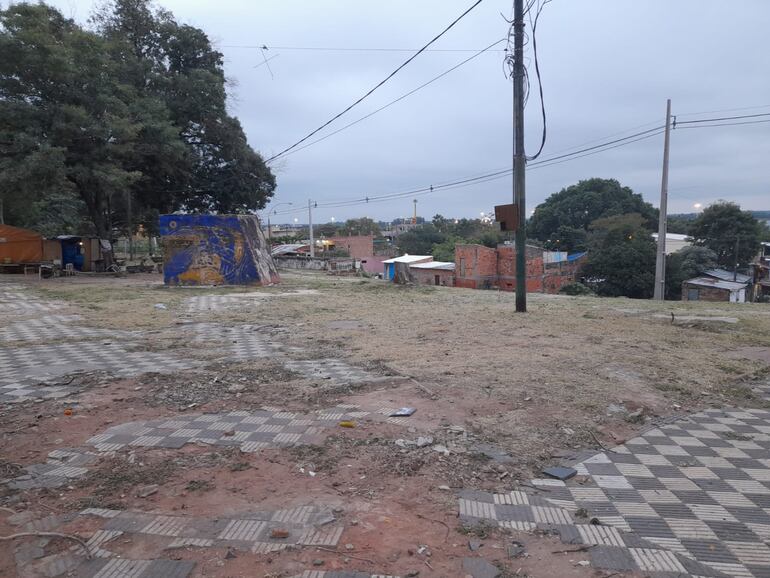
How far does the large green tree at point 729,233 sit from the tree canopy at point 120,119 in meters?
32.1

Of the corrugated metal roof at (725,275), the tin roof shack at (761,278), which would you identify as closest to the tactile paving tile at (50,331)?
the tin roof shack at (761,278)

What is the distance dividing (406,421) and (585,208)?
5604cm

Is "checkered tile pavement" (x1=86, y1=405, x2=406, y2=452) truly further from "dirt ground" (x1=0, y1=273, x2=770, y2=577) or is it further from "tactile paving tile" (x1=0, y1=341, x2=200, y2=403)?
"tactile paving tile" (x1=0, y1=341, x2=200, y2=403)

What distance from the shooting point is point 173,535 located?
2.26 meters

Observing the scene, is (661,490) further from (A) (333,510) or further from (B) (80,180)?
(B) (80,180)

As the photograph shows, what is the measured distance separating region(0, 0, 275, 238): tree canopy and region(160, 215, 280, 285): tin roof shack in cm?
335

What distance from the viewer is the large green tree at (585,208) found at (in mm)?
52438

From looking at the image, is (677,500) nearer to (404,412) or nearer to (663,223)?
(404,412)

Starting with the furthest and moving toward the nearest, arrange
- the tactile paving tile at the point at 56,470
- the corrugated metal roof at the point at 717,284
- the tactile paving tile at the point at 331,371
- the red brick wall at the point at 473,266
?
1. the red brick wall at the point at 473,266
2. the corrugated metal roof at the point at 717,284
3. the tactile paving tile at the point at 331,371
4. the tactile paving tile at the point at 56,470

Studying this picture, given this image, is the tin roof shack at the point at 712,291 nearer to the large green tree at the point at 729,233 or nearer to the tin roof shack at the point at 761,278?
the tin roof shack at the point at 761,278

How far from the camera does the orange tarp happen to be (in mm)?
19594

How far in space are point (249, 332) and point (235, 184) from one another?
17105 millimetres

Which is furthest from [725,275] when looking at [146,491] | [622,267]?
[146,491]

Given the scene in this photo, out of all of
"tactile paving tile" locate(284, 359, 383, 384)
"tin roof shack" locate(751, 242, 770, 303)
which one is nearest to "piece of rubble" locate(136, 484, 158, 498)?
"tactile paving tile" locate(284, 359, 383, 384)
